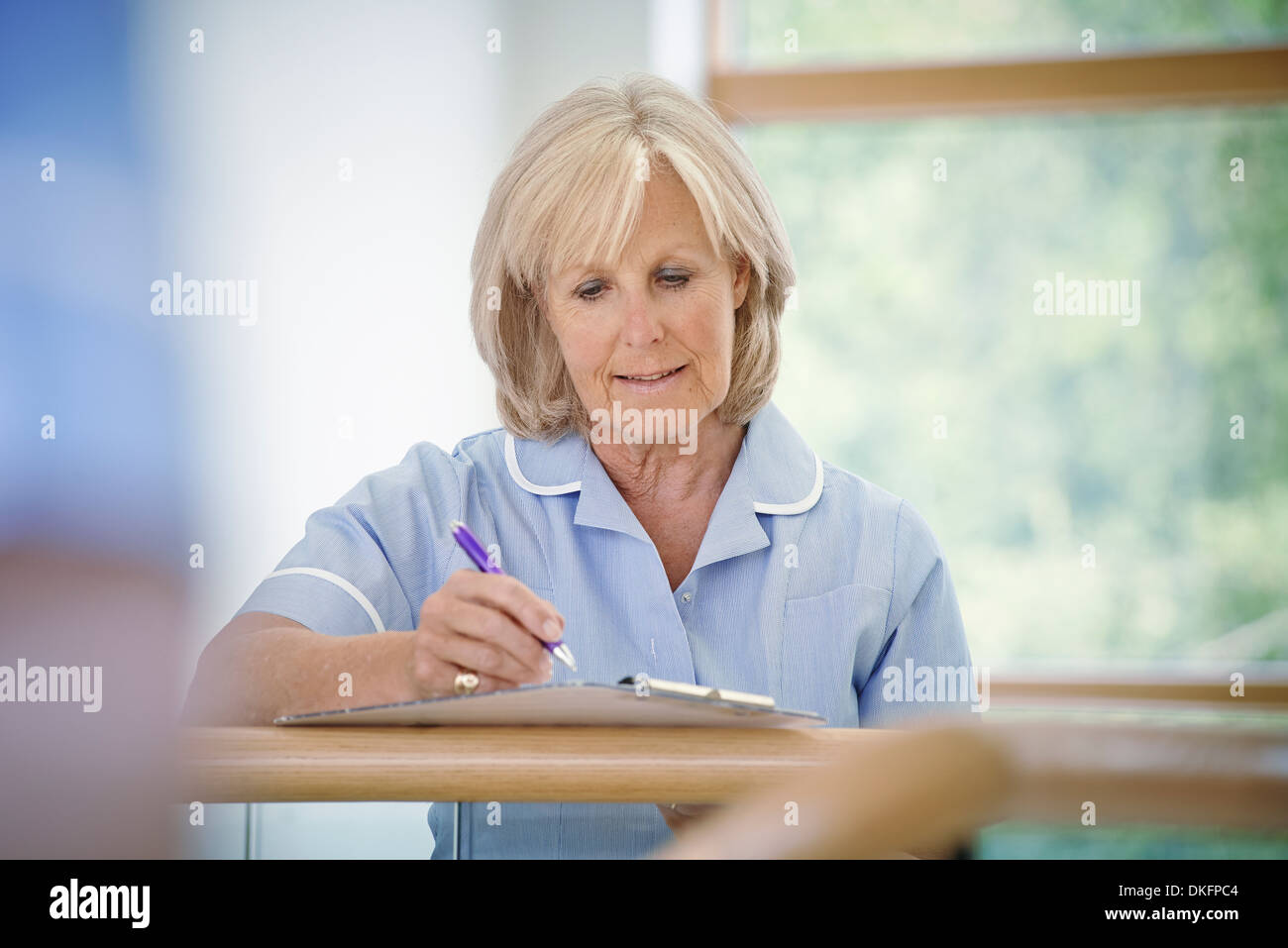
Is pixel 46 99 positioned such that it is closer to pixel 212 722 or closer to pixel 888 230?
pixel 212 722

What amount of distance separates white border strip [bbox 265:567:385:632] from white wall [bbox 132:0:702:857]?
3.14 ft

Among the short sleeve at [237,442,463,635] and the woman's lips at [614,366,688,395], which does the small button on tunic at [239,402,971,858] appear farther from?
the woman's lips at [614,366,688,395]

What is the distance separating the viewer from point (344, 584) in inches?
52.2

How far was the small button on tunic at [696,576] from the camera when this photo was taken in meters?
1.37

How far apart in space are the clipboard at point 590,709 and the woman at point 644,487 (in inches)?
13.9

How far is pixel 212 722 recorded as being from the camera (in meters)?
1.13

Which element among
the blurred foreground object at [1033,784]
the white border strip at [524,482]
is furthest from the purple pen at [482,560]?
the blurred foreground object at [1033,784]

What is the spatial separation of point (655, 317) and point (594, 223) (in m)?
0.14
